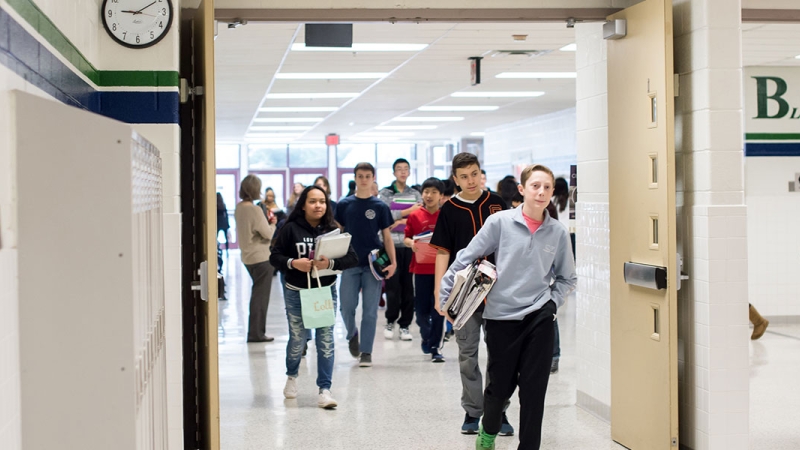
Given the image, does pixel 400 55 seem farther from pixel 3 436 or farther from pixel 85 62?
pixel 3 436

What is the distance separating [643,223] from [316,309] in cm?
222

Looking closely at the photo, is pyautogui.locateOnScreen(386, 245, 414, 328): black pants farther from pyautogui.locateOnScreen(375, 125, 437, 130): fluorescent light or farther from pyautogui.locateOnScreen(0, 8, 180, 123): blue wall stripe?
pyautogui.locateOnScreen(375, 125, 437, 130): fluorescent light

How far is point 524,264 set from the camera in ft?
14.1

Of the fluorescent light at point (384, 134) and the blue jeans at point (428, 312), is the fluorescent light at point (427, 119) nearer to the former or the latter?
the fluorescent light at point (384, 134)

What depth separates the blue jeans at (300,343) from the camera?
5875 millimetres

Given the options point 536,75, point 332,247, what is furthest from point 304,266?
point 536,75

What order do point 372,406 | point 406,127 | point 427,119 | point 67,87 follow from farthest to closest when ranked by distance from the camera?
point 406,127 < point 427,119 < point 372,406 < point 67,87

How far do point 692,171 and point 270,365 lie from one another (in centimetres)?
411

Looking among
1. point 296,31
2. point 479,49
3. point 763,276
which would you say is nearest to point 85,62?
point 296,31

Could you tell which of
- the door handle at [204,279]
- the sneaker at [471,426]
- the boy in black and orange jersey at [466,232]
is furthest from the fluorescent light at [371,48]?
the door handle at [204,279]

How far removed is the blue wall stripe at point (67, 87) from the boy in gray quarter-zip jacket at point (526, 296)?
1.68 metres

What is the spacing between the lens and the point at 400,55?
10047 mm

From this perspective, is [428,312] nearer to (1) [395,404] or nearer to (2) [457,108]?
(1) [395,404]

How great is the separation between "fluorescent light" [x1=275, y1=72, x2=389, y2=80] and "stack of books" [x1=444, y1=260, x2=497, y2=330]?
7.45m
